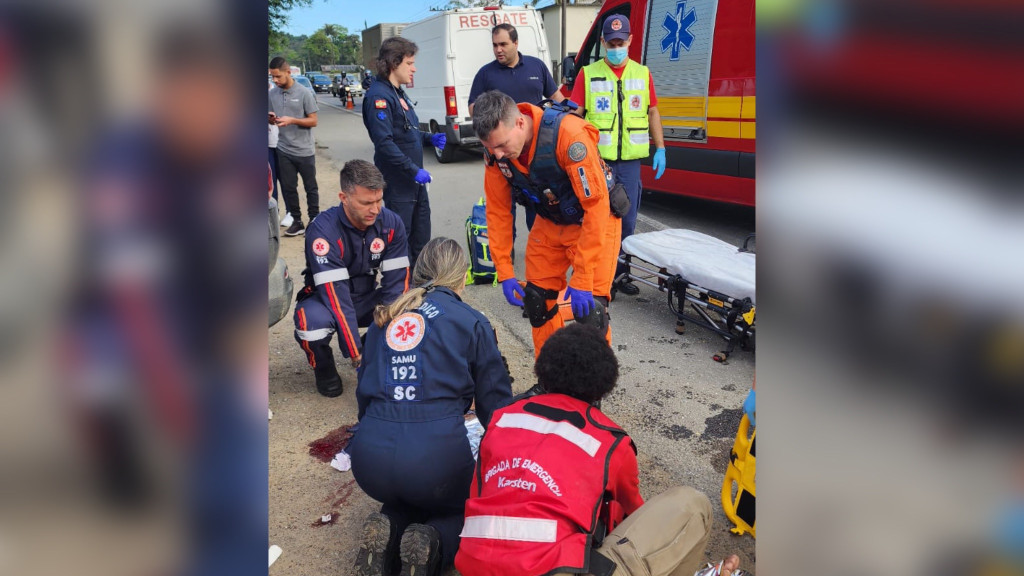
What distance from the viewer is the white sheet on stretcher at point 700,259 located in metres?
3.93

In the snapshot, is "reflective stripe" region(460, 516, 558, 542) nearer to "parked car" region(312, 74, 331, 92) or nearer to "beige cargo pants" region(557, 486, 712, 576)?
"beige cargo pants" region(557, 486, 712, 576)

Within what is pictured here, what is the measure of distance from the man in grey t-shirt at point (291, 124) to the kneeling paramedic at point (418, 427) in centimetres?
461

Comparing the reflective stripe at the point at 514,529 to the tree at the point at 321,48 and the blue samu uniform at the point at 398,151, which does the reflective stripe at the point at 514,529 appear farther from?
the tree at the point at 321,48

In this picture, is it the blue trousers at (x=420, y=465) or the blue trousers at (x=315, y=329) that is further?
the blue trousers at (x=315, y=329)

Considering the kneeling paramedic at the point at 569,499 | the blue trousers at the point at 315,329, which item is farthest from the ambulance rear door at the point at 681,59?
the kneeling paramedic at the point at 569,499

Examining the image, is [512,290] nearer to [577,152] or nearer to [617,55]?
[577,152]

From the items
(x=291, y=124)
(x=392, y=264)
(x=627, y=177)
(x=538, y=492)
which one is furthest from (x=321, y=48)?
(x=538, y=492)

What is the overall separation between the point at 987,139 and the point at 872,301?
0.10 meters

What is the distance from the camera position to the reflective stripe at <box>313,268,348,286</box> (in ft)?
11.7

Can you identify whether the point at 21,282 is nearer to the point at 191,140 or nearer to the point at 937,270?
the point at 191,140

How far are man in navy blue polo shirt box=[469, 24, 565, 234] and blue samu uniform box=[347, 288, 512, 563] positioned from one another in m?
3.07

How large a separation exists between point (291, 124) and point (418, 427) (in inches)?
201

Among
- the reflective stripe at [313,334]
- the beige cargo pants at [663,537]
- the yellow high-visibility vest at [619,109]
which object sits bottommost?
the beige cargo pants at [663,537]

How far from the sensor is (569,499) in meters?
1.90
